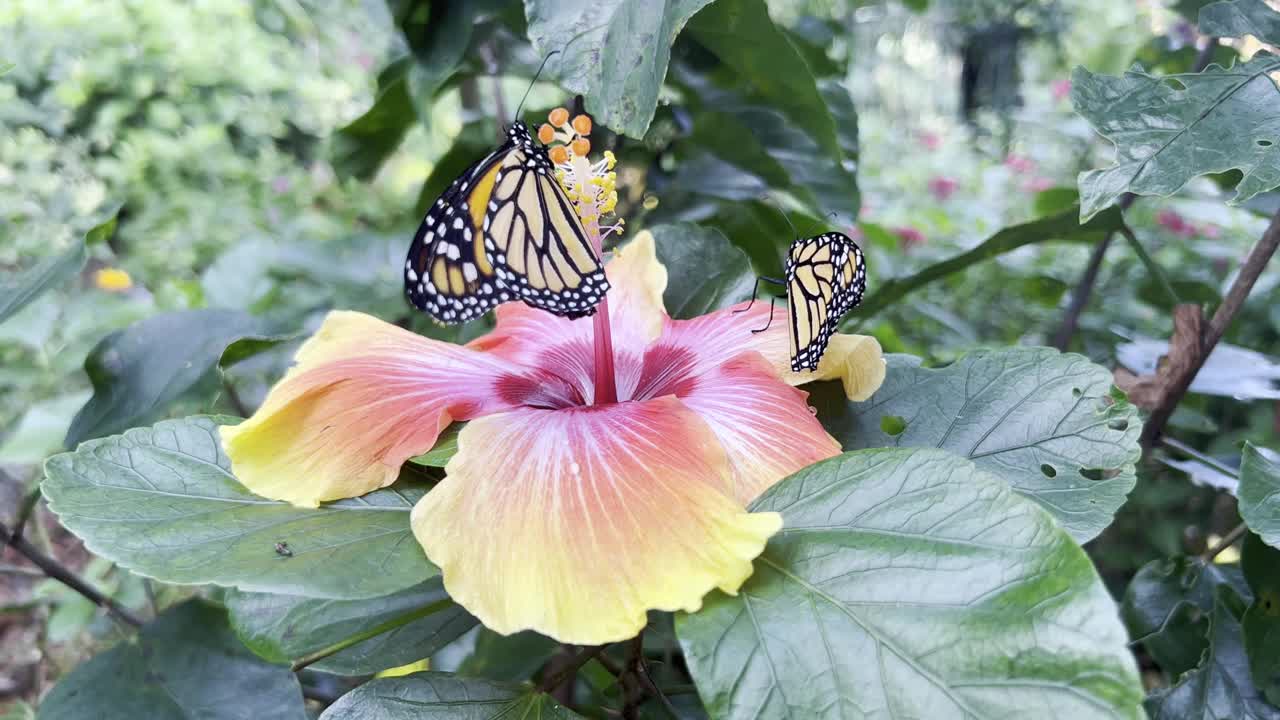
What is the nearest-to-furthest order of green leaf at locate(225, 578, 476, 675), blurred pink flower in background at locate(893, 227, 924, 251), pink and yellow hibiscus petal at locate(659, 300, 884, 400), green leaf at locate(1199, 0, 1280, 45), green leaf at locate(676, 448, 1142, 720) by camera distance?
green leaf at locate(676, 448, 1142, 720), green leaf at locate(225, 578, 476, 675), pink and yellow hibiscus petal at locate(659, 300, 884, 400), green leaf at locate(1199, 0, 1280, 45), blurred pink flower in background at locate(893, 227, 924, 251)

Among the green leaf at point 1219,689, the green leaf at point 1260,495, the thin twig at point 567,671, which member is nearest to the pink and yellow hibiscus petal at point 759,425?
the thin twig at point 567,671

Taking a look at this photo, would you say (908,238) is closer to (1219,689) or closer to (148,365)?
(1219,689)

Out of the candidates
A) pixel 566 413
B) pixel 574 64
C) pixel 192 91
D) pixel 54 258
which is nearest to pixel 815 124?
pixel 574 64

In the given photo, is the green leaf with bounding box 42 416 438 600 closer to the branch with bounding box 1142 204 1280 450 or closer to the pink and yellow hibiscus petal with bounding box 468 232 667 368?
the pink and yellow hibiscus petal with bounding box 468 232 667 368

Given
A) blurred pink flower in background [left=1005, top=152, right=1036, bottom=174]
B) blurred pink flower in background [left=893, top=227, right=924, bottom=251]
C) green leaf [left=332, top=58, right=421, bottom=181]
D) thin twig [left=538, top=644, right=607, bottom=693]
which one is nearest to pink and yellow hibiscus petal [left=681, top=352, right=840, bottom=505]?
thin twig [left=538, top=644, right=607, bottom=693]

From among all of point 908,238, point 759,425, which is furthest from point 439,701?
point 908,238

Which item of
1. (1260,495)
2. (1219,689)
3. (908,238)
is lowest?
(908,238)

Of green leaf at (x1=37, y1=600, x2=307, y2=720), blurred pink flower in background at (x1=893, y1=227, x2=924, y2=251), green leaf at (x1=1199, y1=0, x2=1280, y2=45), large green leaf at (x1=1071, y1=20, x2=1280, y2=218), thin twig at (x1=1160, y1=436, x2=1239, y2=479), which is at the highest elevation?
green leaf at (x1=1199, y1=0, x2=1280, y2=45)
